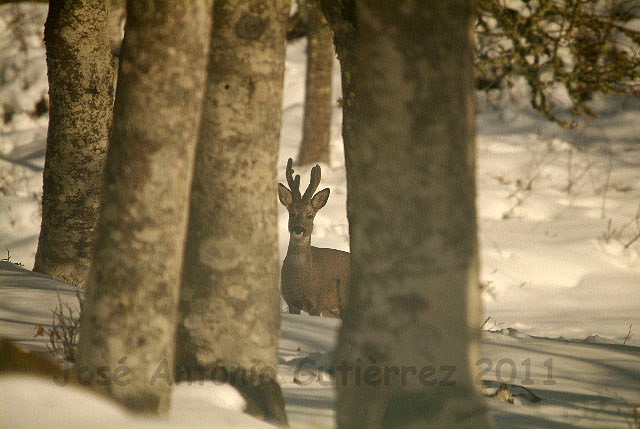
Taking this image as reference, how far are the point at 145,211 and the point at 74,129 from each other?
3.05 metres

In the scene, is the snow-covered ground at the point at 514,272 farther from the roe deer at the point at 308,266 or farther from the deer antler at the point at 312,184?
the deer antler at the point at 312,184

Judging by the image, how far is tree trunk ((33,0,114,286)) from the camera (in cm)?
490

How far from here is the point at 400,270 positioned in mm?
2055

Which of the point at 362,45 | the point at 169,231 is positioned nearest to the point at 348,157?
the point at 362,45

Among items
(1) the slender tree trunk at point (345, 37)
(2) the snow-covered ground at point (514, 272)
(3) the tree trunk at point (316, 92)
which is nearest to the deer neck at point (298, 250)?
(2) the snow-covered ground at point (514, 272)

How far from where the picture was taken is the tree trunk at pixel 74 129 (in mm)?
4898

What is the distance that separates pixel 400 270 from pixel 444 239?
6.8 inches

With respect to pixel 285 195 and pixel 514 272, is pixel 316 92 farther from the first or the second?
pixel 285 195

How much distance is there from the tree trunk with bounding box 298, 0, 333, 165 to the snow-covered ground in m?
0.55

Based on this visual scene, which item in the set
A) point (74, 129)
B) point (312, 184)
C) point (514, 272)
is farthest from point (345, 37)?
point (514, 272)

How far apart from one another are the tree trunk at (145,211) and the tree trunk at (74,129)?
110 inches

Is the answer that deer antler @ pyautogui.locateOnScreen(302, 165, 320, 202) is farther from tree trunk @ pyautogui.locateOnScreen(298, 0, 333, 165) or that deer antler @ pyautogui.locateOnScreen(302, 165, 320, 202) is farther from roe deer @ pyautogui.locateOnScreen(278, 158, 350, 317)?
tree trunk @ pyautogui.locateOnScreen(298, 0, 333, 165)

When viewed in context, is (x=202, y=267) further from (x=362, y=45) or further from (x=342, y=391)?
(x=362, y=45)

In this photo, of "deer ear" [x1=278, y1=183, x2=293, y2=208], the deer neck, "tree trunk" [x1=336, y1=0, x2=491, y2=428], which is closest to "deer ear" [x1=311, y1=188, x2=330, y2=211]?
"deer ear" [x1=278, y1=183, x2=293, y2=208]
